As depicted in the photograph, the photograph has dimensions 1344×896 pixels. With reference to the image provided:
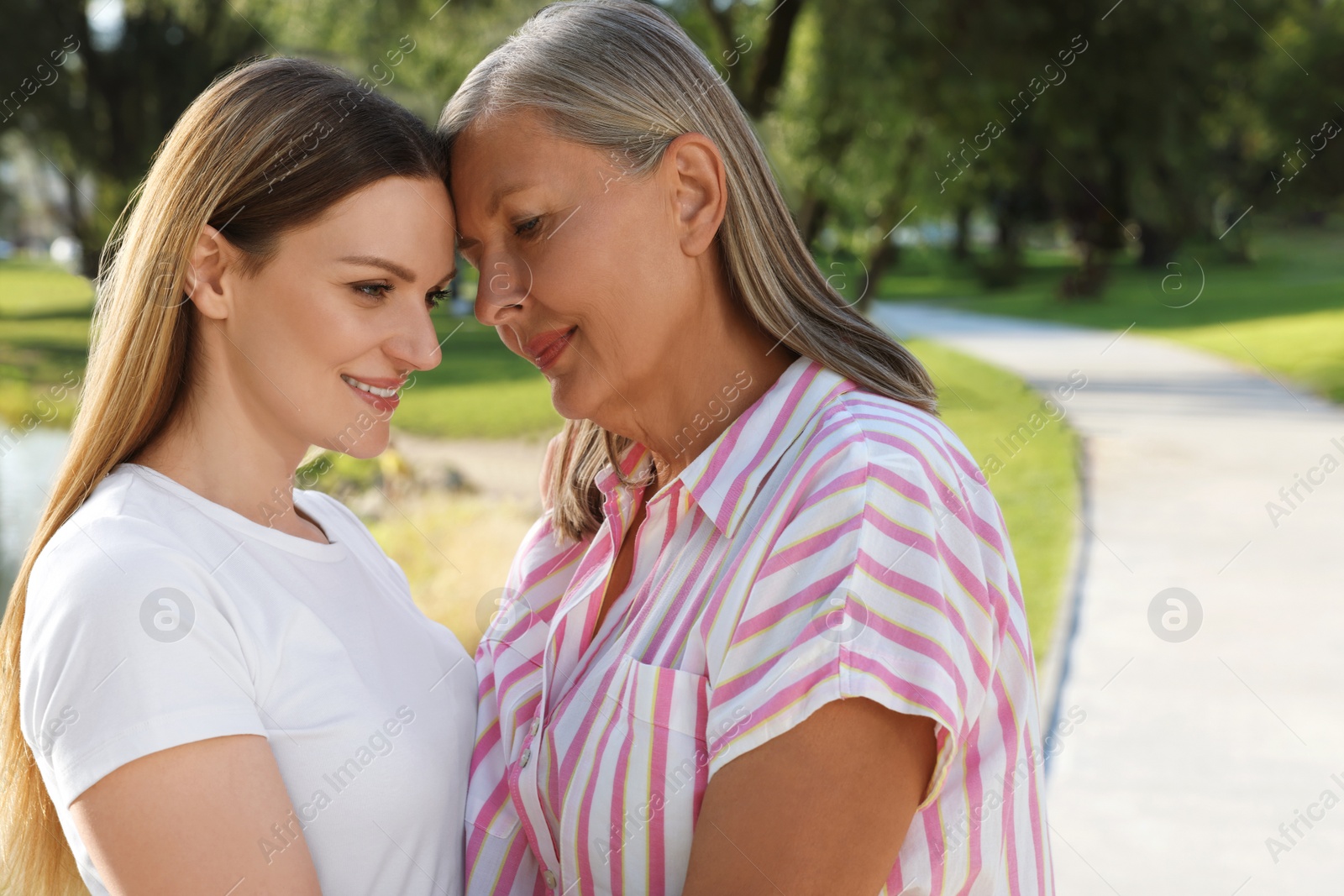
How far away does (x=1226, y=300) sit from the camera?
26203 mm

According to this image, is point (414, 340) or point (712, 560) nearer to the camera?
point (712, 560)

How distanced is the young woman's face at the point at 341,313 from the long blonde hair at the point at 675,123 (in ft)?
0.64

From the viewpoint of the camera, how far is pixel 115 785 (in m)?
1.61

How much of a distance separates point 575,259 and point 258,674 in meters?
0.82

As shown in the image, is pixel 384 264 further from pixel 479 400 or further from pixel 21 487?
pixel 479 400

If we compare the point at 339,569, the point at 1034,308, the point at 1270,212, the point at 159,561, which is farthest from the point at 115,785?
the point at 1270,212

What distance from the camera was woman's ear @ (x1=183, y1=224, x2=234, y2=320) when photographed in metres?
2.00

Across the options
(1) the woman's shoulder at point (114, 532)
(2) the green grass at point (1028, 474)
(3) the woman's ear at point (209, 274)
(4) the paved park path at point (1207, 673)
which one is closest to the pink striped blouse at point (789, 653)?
(1) the woman's shoulder at point (114, 532)

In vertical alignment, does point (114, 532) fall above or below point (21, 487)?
above

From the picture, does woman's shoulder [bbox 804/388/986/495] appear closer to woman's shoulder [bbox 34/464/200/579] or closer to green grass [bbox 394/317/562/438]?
woman's shoulder [bbox 34/464/200/579]

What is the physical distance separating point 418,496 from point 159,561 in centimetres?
665

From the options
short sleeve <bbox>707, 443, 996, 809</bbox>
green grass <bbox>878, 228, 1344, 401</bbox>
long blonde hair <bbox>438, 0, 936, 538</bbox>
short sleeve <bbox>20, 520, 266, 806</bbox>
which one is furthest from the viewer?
green grass <bbox>878, 228, 1344, 401</bbox>

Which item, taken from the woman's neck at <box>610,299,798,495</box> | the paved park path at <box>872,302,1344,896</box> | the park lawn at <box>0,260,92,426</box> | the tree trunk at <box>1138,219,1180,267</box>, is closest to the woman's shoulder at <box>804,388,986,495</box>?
the woman's neck at <box>610,299,798,495</box>

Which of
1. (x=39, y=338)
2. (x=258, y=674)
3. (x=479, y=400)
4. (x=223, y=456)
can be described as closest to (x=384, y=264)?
(x=223, y=456)
